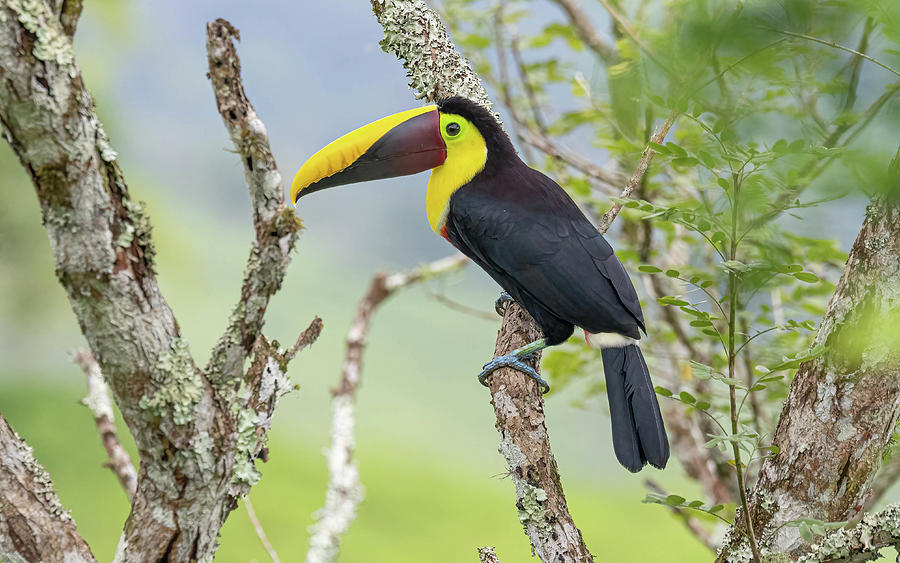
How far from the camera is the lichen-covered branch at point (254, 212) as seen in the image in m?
1.36

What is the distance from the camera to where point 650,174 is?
2.63 meters

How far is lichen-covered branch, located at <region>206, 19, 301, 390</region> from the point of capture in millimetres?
1362

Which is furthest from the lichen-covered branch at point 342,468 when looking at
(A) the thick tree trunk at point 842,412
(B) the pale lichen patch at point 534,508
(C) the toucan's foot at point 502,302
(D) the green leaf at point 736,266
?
(D) the green leaf at point 736,266

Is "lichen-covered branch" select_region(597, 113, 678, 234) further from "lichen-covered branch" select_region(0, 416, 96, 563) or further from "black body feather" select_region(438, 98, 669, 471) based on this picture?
"lichen-covered branch" select_region(0, 416, 96, 563)

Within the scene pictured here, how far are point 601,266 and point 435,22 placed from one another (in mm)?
841

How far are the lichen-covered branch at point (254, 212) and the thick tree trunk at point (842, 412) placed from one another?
101 cm

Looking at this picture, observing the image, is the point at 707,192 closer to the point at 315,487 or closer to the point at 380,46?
the point at 380,46

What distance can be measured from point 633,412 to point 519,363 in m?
0.30

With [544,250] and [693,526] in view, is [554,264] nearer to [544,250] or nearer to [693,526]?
[544,250]

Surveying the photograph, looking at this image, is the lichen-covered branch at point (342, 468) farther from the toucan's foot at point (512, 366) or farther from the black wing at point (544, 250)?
the toucan's foot at point (512, 366)

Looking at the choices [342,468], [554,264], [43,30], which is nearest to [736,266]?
[554,264]

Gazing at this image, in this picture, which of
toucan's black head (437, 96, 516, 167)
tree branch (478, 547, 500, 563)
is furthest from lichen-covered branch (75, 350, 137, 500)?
toucan's black head (437, 96, 516, 167)

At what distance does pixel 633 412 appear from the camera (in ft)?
6.28

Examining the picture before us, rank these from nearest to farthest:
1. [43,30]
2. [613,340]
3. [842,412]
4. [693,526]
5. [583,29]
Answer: [43,30] < [842,412] < [613,340] < [693,526] < [583,29]
